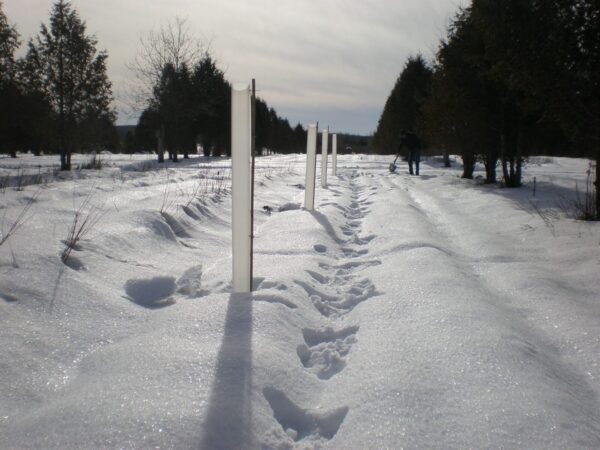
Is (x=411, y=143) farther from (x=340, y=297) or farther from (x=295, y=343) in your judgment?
(x=295, y=343)

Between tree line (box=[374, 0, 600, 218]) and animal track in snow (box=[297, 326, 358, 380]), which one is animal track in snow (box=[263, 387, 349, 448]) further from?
tree line (box=[374, 0, 600, 218])

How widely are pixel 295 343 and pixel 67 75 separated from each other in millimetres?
15972

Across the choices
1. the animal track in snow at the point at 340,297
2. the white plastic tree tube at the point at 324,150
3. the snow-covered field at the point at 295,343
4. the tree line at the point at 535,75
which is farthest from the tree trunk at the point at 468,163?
the animal track in snow at the point at 340,297

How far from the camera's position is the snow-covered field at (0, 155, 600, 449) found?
4.30ft

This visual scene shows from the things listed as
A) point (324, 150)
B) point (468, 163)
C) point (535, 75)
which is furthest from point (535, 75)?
point (468, 163)

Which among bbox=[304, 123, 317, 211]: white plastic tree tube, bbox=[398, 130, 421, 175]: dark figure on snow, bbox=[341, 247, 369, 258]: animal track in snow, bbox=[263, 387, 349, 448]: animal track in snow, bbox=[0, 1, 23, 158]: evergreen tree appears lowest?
bbox=[263, 387, 349, 448]: animal track in snow

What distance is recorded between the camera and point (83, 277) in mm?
2494

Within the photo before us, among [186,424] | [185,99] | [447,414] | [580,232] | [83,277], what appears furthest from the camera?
[185,99]

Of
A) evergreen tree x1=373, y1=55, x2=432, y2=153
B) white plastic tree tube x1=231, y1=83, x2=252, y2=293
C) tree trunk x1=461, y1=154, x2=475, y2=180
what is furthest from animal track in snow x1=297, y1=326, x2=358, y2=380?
evergreen tree x1=373, y1=55, x2=432, y2=153

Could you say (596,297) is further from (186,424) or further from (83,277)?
(83,277)

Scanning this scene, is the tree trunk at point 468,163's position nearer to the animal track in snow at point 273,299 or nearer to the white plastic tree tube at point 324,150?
the white plastic tree tube at point 324,150

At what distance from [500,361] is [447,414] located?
0.47 metres

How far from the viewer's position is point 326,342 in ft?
6.86

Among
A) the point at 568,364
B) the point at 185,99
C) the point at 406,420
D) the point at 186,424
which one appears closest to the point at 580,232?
the point at 568,364
